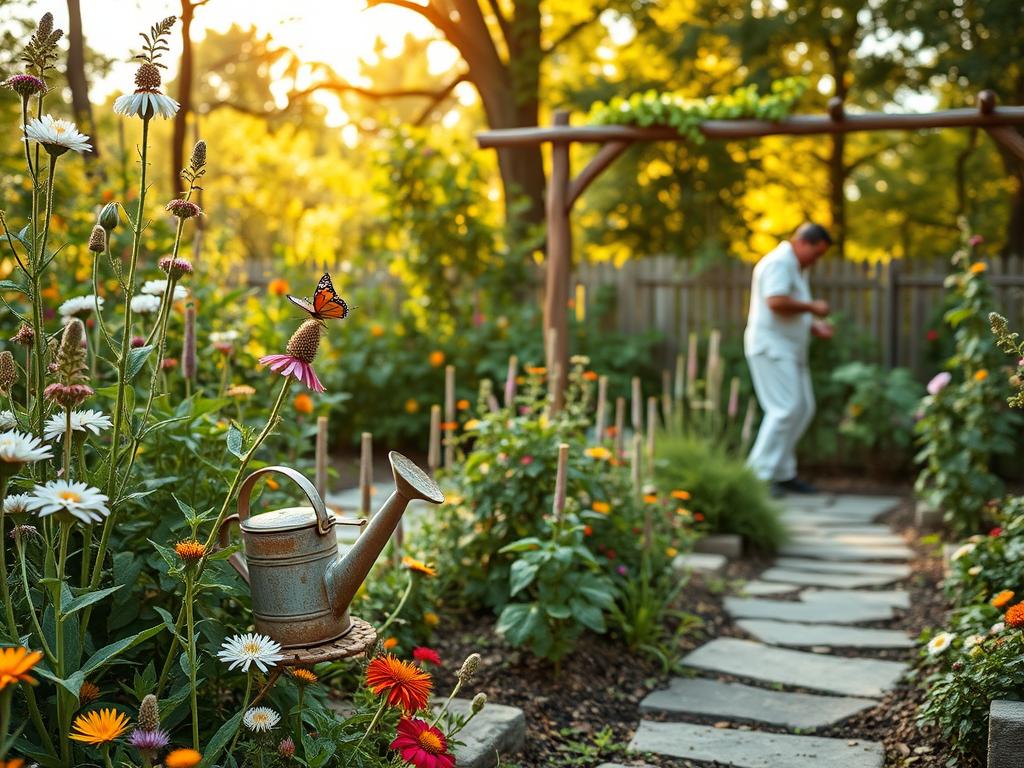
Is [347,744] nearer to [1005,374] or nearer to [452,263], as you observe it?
[1005,374]

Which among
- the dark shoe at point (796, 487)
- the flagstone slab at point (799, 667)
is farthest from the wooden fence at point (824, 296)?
the flagstone slab at point (799, 667)

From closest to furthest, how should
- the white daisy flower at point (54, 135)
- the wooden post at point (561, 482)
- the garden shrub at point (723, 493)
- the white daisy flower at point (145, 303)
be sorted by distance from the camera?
the white daisy flower at point (54, 135), the white daisy flower at point (145, 303), the wooden post at point (561, 482), the garden shrub at point (723, 493)

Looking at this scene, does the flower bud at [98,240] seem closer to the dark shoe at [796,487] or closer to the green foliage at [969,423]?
the green foliage at [969,423]

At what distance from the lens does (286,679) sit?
7.02 feet

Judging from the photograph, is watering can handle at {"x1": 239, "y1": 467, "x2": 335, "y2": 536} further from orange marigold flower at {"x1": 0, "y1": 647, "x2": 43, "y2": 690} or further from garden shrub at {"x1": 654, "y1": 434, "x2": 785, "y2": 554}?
garden shrub at {"x1": 654, "y1": 434, "x2": 785, "y2": 554}

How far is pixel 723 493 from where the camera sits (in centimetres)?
521

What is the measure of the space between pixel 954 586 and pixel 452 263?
5311 millimetres

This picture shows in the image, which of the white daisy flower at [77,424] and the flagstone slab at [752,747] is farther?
the flagstone slab at [752,747]

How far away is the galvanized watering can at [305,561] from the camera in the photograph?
198cm

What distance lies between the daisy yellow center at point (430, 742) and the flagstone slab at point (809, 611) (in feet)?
8.19

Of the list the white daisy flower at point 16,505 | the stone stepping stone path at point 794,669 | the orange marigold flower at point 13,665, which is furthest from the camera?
the stone stepping stone path at point 794,669

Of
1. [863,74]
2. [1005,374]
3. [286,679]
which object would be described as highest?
[863,74]

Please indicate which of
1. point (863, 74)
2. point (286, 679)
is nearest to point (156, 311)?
point (286, 679)

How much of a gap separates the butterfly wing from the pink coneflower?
4 cm
